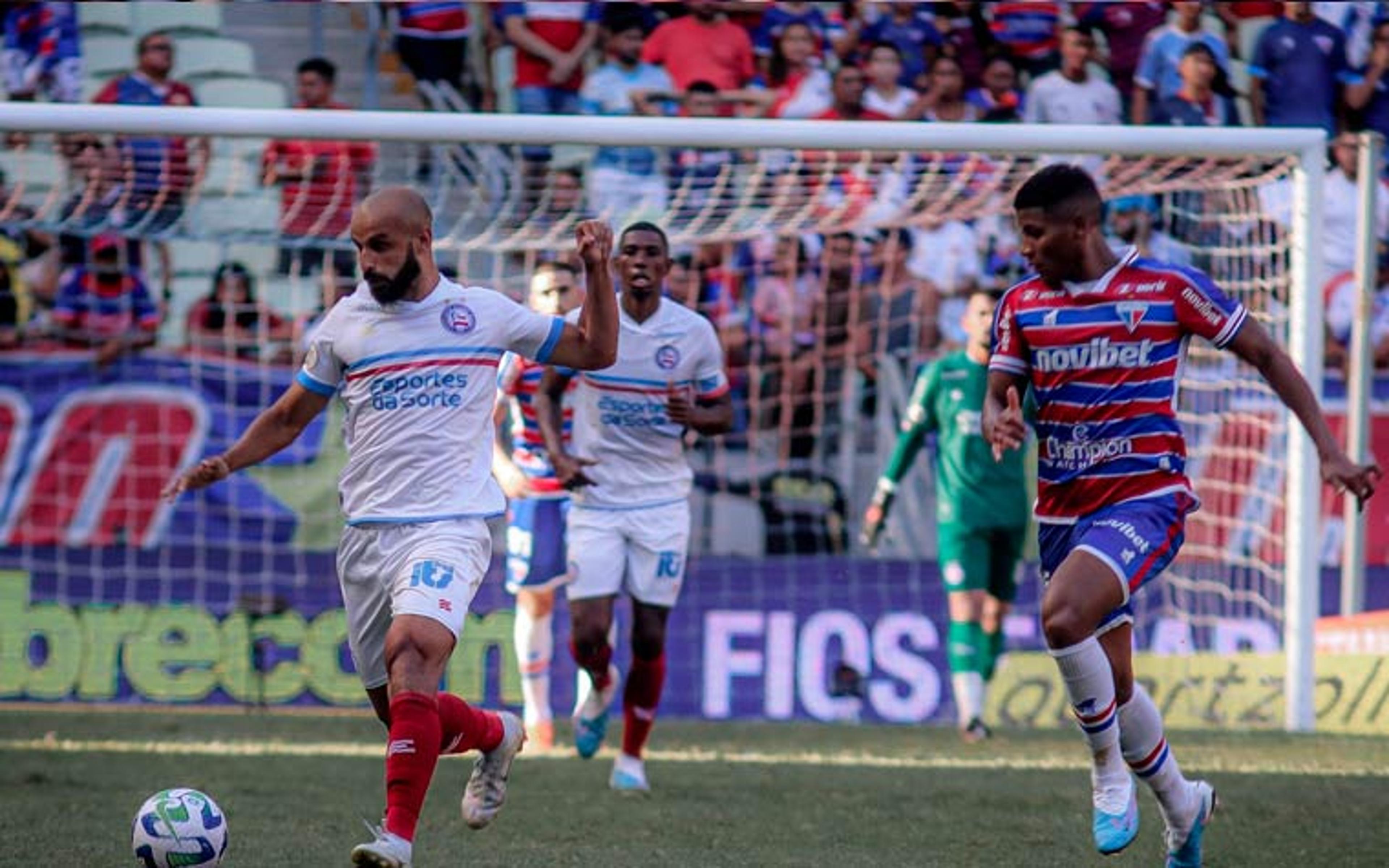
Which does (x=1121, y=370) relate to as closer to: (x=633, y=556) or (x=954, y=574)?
(x=633, y=556)

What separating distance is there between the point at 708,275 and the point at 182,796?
8351mm

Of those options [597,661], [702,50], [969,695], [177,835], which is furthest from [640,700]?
[702,50]

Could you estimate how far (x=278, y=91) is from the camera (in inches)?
595

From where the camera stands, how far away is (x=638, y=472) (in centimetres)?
909

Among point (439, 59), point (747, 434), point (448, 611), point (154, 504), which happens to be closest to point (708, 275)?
point (747, 434)

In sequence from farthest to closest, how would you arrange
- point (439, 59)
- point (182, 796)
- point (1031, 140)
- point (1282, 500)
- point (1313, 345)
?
1. point (439, 59)
2. point (1282, 500)
3. point (1313, 345)
4. point (1031, 140)
5. point (182, 796)

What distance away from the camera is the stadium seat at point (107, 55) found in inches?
579

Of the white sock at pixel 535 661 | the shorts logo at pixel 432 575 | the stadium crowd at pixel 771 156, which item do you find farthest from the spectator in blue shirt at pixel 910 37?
the shorts logo at pixel 432 575

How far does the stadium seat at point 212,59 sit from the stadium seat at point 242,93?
5 cm

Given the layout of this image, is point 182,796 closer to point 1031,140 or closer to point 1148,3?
point 1031,140

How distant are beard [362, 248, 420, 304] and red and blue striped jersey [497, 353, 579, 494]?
148 inches

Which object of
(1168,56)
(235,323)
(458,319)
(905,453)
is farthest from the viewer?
(1168,56)

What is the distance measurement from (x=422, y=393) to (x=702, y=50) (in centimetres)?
932

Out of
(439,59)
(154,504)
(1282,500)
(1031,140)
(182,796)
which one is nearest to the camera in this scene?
(182,796)
